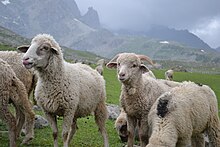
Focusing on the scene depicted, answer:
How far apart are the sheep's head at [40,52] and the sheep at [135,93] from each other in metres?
2.02

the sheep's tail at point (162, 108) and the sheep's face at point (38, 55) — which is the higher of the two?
the sheep's face at point (38, 55)

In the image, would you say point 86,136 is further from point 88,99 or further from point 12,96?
point 12,96

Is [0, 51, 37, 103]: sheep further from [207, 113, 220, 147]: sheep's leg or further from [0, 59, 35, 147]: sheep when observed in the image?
[207, 113, 220, 147]: sheep's leg

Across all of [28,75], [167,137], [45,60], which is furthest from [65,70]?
[167,137]

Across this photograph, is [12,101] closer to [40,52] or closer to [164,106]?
[40,52]

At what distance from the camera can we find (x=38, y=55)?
9.38 metres

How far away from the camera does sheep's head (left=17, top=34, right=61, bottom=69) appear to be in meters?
9.13

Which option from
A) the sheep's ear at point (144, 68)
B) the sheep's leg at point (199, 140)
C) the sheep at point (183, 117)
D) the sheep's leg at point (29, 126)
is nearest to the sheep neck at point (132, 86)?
the sheep's ear at point (144, 68)

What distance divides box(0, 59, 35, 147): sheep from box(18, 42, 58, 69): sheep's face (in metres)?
1.12

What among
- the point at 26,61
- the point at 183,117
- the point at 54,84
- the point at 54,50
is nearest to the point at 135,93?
the point at 183,117

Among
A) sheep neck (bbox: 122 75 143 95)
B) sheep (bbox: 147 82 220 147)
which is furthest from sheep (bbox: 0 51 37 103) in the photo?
sheep (bbox: 147 82 220 147)

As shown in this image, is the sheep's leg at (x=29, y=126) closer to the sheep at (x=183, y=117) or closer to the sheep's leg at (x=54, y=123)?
the sheep's leg at (x=54, y=123)

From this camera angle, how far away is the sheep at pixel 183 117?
8.21 meters

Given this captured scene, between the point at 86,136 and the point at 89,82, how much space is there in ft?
13.5
